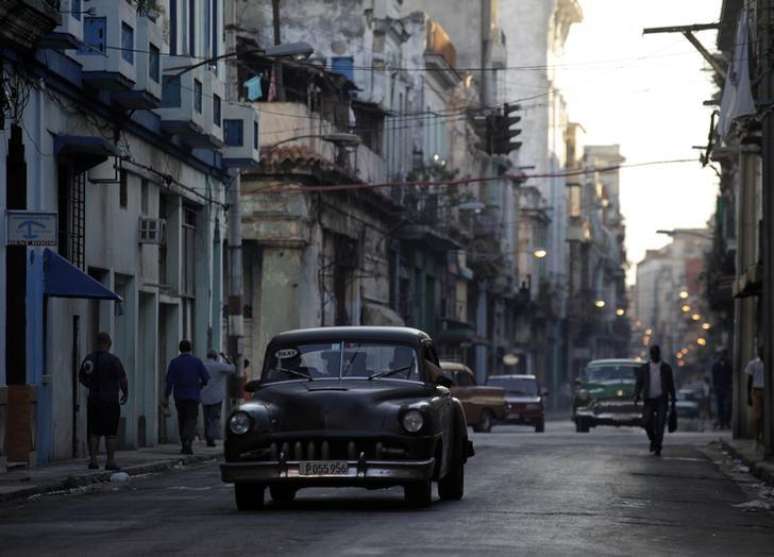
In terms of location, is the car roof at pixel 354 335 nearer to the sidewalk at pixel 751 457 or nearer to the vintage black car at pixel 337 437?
the vintage black car at pixel 337 437

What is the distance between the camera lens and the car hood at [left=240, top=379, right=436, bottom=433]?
18.1 metres

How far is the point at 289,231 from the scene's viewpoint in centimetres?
5438

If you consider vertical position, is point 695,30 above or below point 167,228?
above

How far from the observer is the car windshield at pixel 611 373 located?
54.2 m

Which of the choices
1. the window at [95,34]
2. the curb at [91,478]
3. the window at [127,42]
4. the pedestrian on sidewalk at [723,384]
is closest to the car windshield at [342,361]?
the curb at [91,478]

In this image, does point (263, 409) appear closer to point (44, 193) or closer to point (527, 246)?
point (44, 193)

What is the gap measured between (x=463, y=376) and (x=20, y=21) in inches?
1218

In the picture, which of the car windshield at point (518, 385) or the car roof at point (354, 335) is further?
the car windshield at point (518, 385)

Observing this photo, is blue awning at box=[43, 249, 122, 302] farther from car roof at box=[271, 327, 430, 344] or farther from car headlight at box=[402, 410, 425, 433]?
car headlight at box=[402, 410, 425, 433]

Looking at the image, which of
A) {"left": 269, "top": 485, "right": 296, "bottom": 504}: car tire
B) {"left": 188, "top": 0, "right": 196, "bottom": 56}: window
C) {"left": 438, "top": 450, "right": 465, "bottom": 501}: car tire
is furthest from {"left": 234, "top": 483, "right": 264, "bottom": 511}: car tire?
{"left": 188, "top": 0, "right": 196, "bottom": 56}: window

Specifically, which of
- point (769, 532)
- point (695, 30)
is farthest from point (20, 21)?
point (695, 30)

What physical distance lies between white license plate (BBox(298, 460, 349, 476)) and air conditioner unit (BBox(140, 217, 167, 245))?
61.5 ft

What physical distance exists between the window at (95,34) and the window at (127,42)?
0.36 meters

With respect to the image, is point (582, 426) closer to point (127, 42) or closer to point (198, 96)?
point (198, 96)
